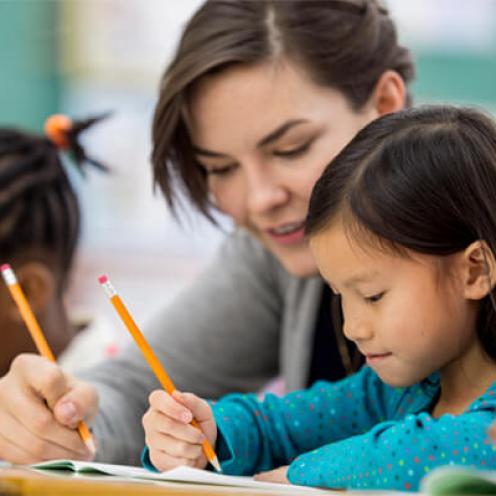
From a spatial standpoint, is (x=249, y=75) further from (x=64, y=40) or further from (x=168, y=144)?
(x=64, y=40)

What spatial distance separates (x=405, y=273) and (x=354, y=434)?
0.17 m

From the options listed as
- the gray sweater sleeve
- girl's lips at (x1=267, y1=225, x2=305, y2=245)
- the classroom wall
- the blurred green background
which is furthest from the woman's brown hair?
the blurred green background

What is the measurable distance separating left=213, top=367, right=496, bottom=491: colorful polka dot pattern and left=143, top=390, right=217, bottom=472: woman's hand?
4 centimetres

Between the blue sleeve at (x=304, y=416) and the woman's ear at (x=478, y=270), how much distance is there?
153 mm

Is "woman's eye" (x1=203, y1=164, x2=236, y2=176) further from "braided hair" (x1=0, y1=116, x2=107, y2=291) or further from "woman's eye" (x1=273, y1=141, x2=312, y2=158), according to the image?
"braided hair" (x1=0, y1=116, x2=107, y2=291)

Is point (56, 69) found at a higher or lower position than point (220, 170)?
lower

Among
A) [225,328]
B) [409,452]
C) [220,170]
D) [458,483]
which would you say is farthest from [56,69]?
[458,483]

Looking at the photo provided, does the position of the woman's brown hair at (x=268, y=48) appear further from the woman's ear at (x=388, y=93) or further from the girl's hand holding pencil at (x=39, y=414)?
the girl's hand holding pencil at (x=39, y=414)

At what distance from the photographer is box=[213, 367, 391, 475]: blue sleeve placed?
0.74 m

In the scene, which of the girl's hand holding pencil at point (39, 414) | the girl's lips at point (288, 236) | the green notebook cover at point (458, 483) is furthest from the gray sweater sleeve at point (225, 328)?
the green notebook cover at point (458, 483)

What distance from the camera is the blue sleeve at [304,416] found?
736 millimetres

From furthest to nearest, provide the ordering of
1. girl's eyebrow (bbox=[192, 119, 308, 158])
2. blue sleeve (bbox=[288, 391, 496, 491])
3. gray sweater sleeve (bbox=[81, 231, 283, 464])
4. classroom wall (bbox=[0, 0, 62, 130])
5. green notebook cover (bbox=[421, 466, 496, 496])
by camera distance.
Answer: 1. classroom wall (bbox=[0, 0, 62, 130])
2. gray sweater sleeve (bbox=[81, 231, 283, 464])
3. girl's eyebrow (bbox=[192, 119, 308, 158])
4. blue sleeve (bbox=[288, 391, 496, 491])
5. green notebook cover (bbox=[421, 466, 496, 496])

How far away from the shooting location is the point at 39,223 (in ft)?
4.02

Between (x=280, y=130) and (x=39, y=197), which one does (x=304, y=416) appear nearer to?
(x=280, y=130)
